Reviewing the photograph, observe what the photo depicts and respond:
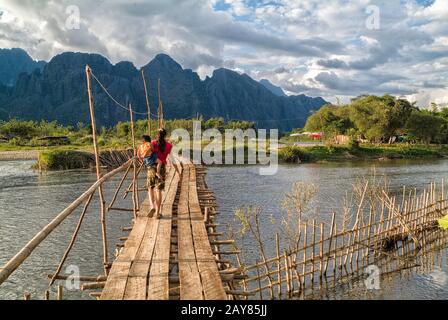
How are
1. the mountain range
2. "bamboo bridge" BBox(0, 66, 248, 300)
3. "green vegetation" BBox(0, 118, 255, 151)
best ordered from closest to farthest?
"bamboo bridge" BBox(0, 66, 248, 300) < "green vegetation" BBox(0, 118, 255, 151) < the mountain range

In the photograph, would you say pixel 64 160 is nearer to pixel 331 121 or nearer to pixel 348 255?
pixel 348 255

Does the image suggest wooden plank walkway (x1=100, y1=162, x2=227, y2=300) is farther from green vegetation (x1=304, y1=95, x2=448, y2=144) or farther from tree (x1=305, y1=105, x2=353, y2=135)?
tree (x1=305, y1=105, x2=353, y2=135)

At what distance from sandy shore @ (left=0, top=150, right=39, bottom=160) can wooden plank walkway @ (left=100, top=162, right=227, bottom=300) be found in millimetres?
48056

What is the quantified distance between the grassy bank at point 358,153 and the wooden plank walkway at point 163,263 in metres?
39.6

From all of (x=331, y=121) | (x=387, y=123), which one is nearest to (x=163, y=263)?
(x=387, y=123)

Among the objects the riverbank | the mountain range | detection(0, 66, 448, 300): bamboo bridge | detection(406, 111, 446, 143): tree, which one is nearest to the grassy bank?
the riverbank

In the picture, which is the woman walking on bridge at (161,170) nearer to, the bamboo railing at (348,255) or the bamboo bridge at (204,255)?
the bamboo bridge at (204,255)

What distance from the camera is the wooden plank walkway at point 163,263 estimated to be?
586 cm

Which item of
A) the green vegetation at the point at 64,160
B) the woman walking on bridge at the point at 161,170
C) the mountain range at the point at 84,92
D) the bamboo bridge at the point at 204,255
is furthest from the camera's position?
the mountain range at the point at 84,92

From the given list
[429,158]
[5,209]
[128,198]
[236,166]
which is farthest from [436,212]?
[429,158]

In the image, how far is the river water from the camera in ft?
40.3

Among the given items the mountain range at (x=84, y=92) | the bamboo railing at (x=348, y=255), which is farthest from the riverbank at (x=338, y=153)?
the mountain range at (x=84, y=92)

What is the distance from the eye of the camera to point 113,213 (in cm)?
2153

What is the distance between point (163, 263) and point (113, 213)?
1515 cm
